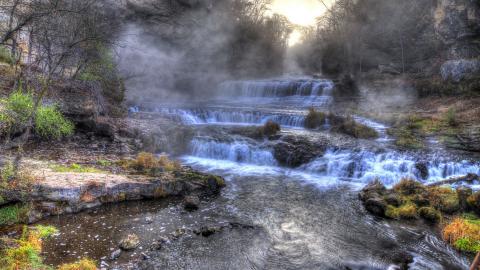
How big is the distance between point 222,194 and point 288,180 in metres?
3.28

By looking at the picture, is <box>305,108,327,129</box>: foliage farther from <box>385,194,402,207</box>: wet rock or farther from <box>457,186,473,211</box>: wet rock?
<box>457,186,473,211</box>: wet rock

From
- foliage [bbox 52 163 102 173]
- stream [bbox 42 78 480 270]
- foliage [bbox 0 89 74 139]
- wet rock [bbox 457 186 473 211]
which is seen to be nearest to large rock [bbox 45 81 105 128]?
foliage [bbox 0 89 74 139]

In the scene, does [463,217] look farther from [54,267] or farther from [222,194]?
[54,267]

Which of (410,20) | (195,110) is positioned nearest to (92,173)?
(195,110)

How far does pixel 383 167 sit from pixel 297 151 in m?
3.61

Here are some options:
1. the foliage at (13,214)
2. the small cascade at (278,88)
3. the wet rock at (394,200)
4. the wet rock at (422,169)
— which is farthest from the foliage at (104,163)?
the small cascade at (278,88)

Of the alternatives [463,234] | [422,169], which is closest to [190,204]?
[463,234]

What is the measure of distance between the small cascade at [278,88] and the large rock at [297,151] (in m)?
12.9

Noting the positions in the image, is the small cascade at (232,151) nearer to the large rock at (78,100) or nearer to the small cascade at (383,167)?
the small cascade at (383,167)

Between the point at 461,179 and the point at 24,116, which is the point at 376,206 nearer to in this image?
the point at 461,179

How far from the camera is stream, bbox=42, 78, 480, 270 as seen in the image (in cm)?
632

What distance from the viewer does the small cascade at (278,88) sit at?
26.7 metres

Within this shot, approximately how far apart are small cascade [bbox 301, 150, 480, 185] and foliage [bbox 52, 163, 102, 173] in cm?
848

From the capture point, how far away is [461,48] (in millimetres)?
22906
